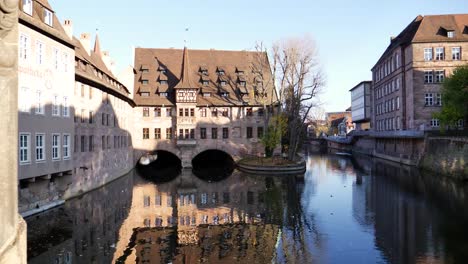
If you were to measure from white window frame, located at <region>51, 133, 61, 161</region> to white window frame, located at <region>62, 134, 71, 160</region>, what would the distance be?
574mm

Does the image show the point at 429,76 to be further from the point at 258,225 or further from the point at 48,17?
the point at 48,17

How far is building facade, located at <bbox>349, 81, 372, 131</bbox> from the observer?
81.4 meters

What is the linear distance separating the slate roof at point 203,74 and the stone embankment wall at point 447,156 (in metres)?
17.9

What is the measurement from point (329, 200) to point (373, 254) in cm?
1146

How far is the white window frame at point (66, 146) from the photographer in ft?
73.0

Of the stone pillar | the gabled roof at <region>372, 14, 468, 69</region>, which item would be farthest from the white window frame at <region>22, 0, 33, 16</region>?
the gabled roof at <region>372, 14, 468, 69</region>

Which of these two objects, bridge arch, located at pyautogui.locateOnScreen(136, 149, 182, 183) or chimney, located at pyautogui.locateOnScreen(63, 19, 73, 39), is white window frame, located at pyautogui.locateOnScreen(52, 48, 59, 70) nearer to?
chimney, located at pyautogui.locateOnScreen(63, 19, 73, 39)

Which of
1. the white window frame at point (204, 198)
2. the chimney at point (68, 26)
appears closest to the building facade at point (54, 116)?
the chimney at point (68, 26)

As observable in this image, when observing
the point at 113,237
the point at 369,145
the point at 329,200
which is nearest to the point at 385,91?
the point at 369,145

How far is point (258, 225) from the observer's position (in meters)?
18.5

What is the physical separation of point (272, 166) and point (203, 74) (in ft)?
53.7

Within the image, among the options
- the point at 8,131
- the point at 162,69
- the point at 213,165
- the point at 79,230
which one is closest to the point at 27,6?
the point at 79,230

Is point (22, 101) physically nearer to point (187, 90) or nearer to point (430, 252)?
point (430, 252)

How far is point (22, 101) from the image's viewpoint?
60.0 ft
